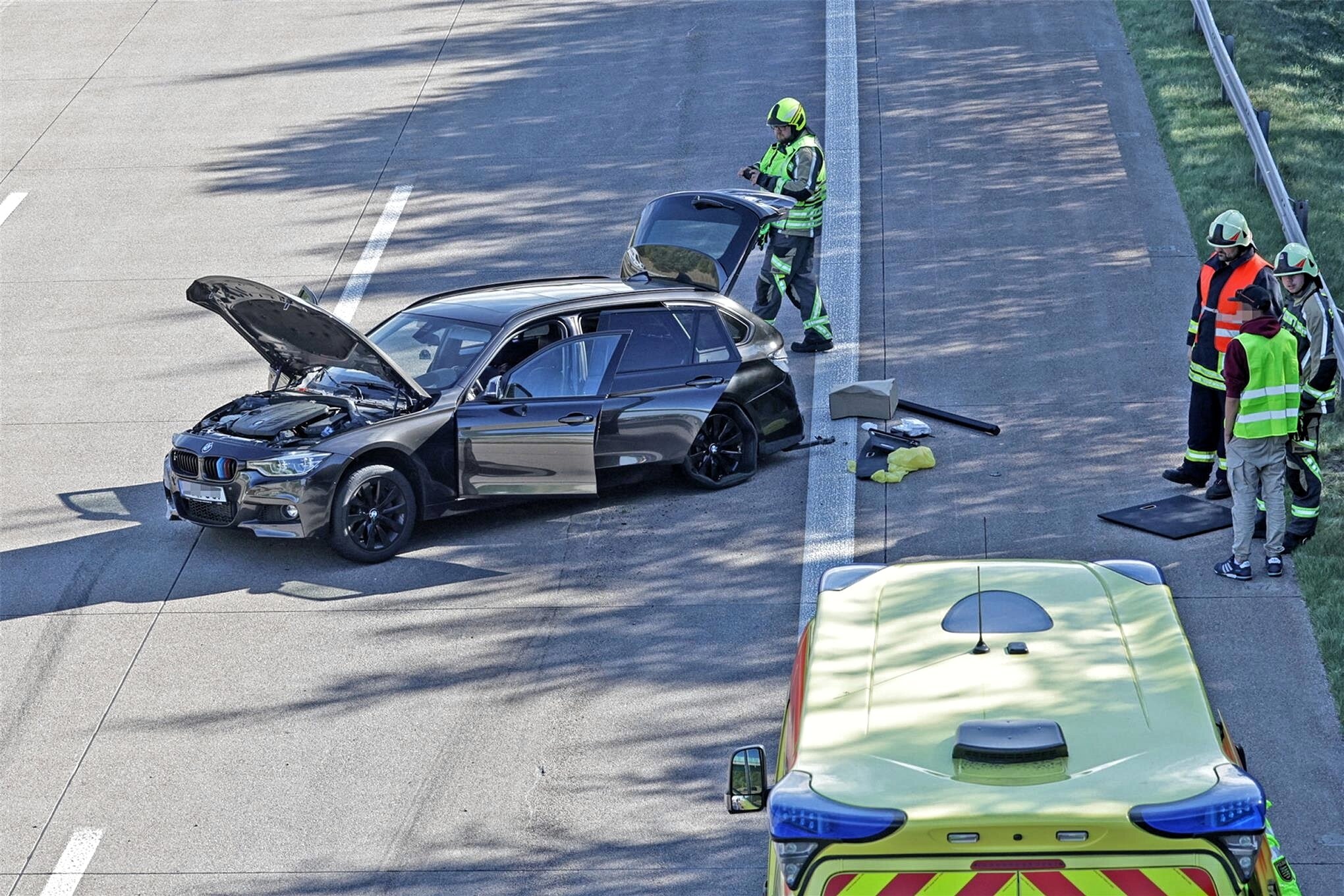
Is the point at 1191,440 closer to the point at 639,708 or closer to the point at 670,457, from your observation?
the point at 670,457

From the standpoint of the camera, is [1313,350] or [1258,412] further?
[1313,350]

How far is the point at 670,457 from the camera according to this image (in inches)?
476

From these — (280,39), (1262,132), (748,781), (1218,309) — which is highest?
(748,781)

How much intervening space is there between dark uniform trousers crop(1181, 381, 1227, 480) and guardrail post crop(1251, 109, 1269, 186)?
6169 millimetres

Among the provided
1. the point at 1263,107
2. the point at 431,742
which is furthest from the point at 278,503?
the point at 1263,107

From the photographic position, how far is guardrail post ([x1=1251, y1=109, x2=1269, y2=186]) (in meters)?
17.0

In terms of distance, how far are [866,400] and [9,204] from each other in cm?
1101

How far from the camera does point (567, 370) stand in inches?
464

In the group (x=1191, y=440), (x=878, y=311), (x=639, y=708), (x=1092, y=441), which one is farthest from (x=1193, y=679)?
(x=878, y=311)

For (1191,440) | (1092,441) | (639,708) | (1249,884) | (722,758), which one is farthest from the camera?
(1092,441)

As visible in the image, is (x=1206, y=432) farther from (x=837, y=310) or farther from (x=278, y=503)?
(x=278, y=503)

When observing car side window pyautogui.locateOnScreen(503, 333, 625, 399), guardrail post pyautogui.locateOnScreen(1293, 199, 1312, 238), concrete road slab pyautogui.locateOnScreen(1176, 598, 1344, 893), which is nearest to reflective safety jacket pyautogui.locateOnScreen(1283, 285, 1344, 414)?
concrete road slab pyautogui.locateOnScreen(1176, 598, 1344, 893)

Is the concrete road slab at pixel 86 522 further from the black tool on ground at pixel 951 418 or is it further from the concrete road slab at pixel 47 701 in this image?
the black tool on ground at pixel 951 418

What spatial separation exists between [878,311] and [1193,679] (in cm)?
Answer: 1053
